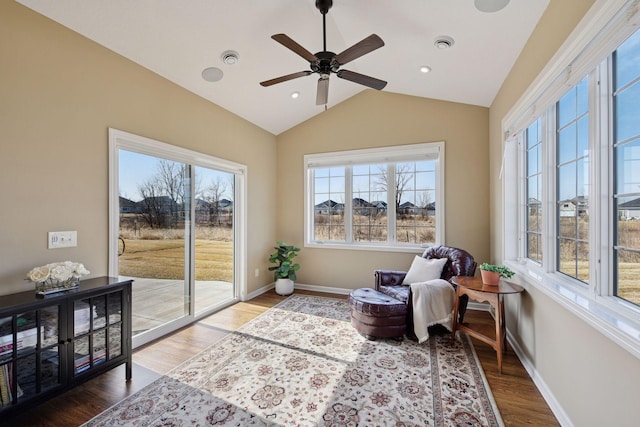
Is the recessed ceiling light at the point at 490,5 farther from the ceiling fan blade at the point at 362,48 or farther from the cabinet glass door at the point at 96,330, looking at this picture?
the cabinet glass door at the point at 96,330

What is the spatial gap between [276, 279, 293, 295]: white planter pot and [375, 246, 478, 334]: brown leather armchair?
1.61 metres

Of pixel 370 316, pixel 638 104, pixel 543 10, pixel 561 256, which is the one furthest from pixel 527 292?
pixel 543 10

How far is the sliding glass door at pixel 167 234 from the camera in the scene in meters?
2.79

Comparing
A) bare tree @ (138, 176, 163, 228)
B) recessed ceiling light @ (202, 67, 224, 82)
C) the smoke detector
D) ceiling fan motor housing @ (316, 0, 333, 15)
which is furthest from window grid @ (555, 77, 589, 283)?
bare tree @ (138, 176, 163, 228)

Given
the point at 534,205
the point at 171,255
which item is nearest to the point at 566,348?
the point at 534,205

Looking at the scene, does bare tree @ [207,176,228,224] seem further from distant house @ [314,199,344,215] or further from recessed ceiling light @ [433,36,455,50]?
recessed ceiling light @ [433,36,455,50]

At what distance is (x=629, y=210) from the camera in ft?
4.71

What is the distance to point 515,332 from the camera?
9.05ft

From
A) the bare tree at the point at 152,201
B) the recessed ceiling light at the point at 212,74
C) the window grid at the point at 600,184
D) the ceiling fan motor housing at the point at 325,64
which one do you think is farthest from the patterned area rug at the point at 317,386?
the recessed ceiling light at the point at 212,74

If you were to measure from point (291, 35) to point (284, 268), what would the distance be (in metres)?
3.19

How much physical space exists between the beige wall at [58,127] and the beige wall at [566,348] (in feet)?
11.4

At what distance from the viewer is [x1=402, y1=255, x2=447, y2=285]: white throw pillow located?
10.9ft

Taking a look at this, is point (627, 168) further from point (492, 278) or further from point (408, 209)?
point (408, 209)

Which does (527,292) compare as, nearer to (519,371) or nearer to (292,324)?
(519,371)
